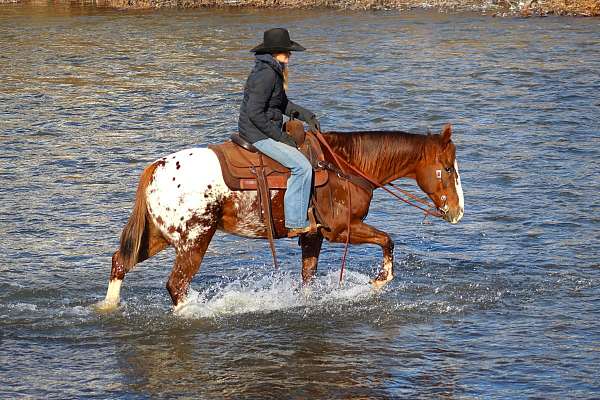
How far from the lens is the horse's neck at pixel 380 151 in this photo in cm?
1023

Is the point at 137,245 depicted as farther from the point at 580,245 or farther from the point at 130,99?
the point at 130,99

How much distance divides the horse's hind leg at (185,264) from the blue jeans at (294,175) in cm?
74

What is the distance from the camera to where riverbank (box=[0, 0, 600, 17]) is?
32.3 m

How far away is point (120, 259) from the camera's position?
1009cm

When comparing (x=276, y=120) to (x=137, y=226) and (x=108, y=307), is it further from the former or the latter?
(x=108, y=307)

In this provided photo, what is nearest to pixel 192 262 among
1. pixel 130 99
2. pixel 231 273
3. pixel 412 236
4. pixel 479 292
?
pixel 231 273

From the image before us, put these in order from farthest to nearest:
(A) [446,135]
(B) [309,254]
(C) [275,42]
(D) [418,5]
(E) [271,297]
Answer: (D) [418,5]
(E) [271,297]
(B) [309,254]
(A) [446,135]
(C) [275,42]

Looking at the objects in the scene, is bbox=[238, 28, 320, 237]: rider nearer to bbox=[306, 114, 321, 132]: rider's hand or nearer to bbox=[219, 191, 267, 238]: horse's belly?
bbox=[306, 114, 321, 132]: rider's hand

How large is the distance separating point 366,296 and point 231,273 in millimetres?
1704

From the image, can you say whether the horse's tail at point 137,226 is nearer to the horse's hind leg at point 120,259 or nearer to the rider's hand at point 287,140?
the horse's hind leg at point 120,259

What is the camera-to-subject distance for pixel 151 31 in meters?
32.5

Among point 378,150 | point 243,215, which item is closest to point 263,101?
point 243,215

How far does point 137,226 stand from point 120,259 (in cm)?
41

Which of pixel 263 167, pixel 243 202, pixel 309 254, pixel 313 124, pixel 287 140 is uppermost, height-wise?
pixel 313 124
